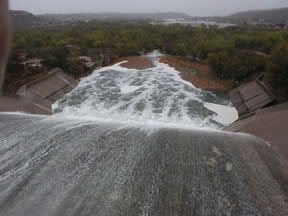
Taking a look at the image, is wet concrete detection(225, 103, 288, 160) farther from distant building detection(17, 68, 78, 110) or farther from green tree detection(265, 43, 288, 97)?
distant building detection(17, 68, 78, 110)

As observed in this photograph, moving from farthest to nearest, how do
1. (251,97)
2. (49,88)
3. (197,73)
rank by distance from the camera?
(197,73), (49,88), (251,97)

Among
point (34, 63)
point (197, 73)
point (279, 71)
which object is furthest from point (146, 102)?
point (34, 63)

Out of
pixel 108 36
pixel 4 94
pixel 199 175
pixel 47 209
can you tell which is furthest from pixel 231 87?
pixel 108 36

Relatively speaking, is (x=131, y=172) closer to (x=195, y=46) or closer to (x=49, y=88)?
(x=49, y=88)

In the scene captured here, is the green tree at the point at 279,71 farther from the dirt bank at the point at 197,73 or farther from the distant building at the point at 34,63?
the distant building at the point at 34,63

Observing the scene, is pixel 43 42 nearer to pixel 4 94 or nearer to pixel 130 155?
pixel 4 94
